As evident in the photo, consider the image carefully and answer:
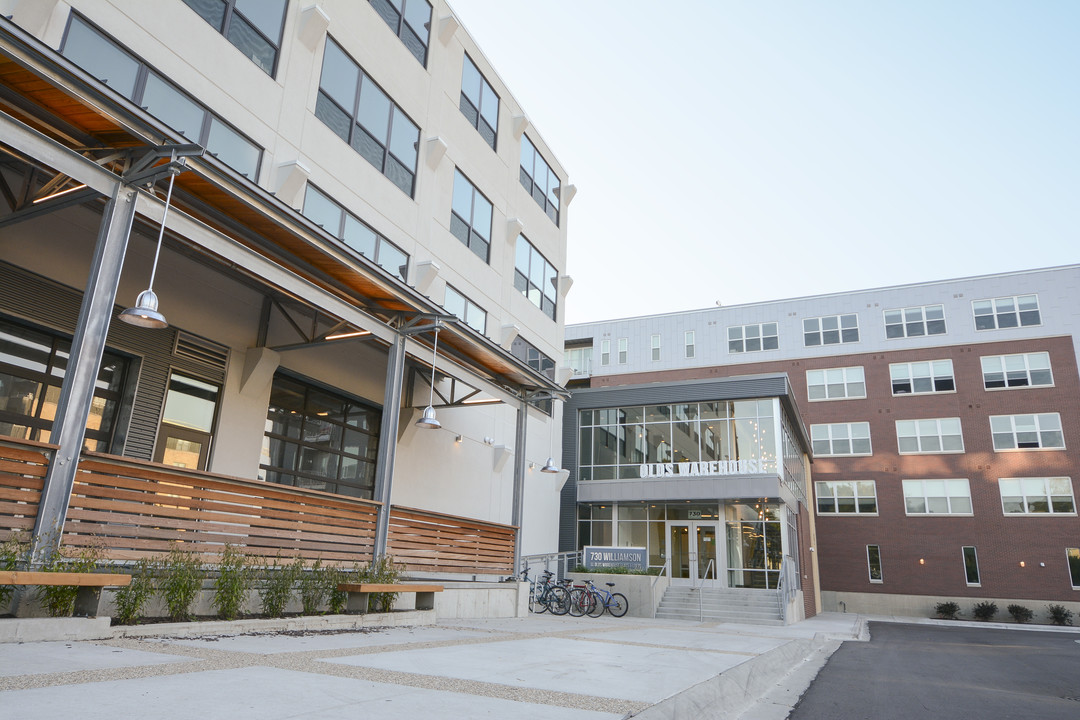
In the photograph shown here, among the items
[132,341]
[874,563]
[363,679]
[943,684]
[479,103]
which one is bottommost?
[943,684]

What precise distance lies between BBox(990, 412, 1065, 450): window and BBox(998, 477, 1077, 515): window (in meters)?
1.62

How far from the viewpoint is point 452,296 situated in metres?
17.8

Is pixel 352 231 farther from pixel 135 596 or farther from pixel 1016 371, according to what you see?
pixel 1016 371

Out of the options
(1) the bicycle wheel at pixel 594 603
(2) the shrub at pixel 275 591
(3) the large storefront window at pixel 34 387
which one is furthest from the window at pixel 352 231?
(1) the bicycle wheel at pixel 594 603

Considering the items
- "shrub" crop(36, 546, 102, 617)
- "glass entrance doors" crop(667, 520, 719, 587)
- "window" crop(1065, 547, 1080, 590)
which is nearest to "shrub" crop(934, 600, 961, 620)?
"window" crop(1065, 547, 1080, 590)

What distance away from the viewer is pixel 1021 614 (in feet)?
104

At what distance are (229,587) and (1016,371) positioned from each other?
39225 millimetres

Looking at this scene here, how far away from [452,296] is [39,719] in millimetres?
14821

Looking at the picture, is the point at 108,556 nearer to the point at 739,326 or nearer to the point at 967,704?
the point at 967,704

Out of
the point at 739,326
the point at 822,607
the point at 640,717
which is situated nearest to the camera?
the point at 640,717

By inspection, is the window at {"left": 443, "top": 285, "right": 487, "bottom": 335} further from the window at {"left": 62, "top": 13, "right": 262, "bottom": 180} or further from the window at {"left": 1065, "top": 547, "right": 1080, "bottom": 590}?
the window at {"left": 1065, "top": 547, "right": 1080, "bottom": 590}

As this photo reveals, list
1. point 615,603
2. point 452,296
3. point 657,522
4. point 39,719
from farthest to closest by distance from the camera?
point 657,522 → point 615,603 → point 452,296 → point 39,719

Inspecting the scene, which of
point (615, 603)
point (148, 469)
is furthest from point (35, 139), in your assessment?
point (615, 603)

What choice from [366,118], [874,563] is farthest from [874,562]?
[366,118]
